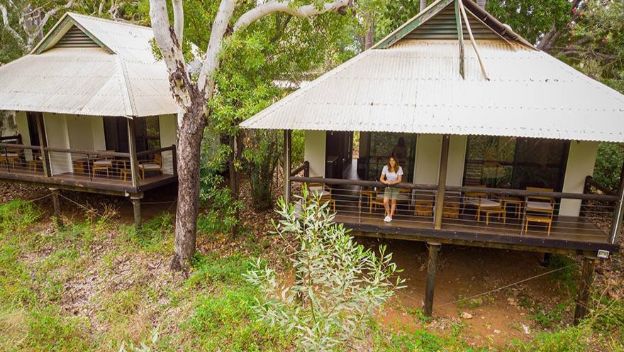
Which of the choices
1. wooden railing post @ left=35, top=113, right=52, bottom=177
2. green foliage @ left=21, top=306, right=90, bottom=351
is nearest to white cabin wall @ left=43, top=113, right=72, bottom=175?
wooden railing post @ left=35, top=113, right=52, bottom=177

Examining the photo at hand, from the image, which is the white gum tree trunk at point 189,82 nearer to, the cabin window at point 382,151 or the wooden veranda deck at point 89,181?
the wooden veranda deck at point 89,181

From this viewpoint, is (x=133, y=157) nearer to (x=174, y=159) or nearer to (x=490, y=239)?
(x=174, y=159)

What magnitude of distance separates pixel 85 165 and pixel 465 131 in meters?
12.3

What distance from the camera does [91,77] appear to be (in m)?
12.5

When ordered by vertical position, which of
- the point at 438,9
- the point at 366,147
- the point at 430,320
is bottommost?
the point at 430,320

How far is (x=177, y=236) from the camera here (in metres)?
10.4

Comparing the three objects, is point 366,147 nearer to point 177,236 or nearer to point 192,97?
point 192,97

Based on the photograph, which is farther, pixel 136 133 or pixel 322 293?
pixel 136 133

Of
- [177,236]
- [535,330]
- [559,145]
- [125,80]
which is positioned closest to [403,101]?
[559,145]

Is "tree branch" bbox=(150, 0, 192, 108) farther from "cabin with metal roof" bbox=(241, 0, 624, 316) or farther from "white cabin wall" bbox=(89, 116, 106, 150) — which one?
"white cabin wall" bbox=(89, 116, 106, 150)

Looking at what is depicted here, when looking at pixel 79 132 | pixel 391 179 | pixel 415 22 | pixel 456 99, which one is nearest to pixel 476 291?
pixel 391 179

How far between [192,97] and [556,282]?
10142 millimetres

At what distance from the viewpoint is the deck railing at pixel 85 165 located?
12.7 metres

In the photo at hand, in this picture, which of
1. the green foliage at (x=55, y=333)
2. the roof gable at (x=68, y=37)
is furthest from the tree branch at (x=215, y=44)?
the green foliage at (x=55, y=333)
